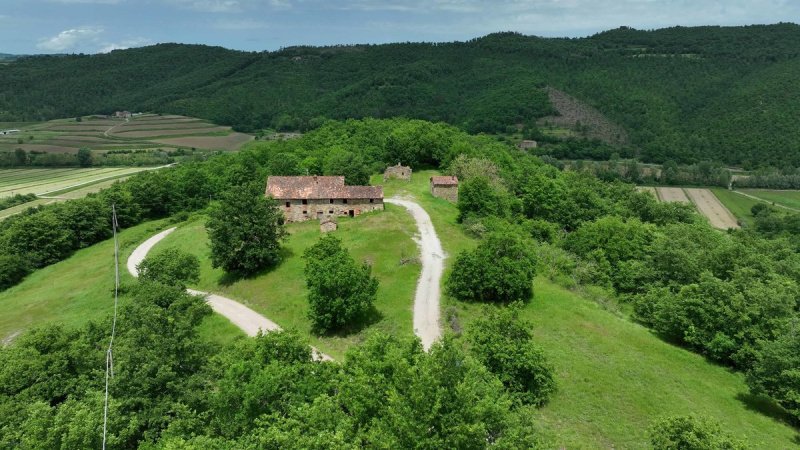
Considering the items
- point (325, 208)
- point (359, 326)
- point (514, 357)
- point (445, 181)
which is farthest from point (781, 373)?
point (325, 208)

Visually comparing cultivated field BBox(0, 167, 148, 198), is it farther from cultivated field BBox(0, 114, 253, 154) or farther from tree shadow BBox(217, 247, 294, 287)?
tree shadow BBox(217, 247, 294, 287)

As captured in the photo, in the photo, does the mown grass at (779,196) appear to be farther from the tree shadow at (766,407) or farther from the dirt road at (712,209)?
the tree shadow at (766,407)

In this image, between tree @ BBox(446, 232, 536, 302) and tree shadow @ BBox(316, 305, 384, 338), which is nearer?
tree shadow @ BBox(316, 305, 384, 338)

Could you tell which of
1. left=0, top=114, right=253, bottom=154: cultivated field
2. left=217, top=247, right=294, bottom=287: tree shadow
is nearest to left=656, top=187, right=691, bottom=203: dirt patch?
left=217, top=247, right=294, bottom=287: tree shadow

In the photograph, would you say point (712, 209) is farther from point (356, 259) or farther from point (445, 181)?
point (356, 259)

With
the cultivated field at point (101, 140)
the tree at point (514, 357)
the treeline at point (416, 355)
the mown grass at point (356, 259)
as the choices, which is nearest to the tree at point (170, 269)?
the treeline at point (416, 355)

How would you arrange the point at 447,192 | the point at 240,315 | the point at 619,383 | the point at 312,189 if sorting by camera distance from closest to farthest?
the point at 619,383
the point at 240,315
the point at 312,189
the point at 447,192
